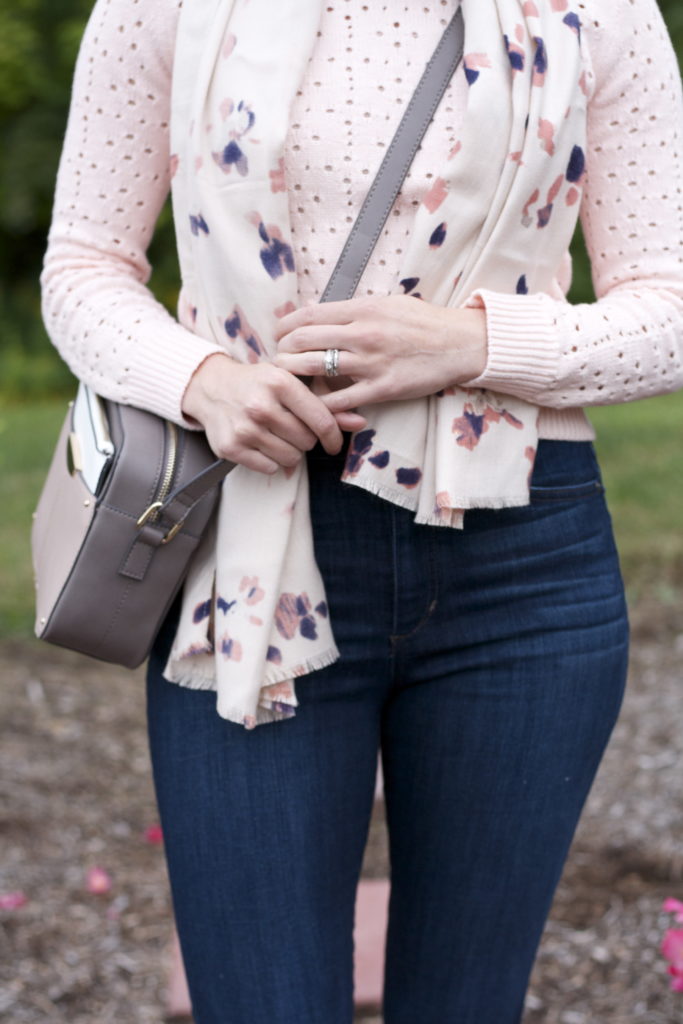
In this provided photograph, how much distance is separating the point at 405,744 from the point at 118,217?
2.61ft

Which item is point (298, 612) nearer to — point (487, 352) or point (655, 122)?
point (487, 352)

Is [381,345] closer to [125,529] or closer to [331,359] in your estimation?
[331,359]

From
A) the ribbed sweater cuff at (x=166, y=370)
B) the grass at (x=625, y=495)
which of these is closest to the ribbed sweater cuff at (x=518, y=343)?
the ribbed sweater cuff at (x=166, y=370)

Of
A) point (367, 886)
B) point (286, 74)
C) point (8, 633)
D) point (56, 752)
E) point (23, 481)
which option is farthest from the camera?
point (23, 481)

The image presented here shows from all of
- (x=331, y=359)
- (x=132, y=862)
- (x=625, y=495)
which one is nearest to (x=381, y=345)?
(x=331, y=359)

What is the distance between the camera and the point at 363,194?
1.42 m

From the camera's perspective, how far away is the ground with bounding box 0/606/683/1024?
2904 millimetres

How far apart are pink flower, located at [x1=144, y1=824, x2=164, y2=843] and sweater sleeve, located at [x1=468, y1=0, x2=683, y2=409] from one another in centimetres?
219

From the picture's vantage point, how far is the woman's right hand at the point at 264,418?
4.57 feet

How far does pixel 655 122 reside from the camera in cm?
151

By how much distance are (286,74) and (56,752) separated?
3.02 meters

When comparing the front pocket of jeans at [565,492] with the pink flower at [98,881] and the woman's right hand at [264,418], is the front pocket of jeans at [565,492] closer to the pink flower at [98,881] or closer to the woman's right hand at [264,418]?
the woman's right hand at [264,418]

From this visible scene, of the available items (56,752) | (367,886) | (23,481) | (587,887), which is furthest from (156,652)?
(23,481)

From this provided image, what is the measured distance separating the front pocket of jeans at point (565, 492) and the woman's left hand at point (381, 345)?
206 millimetres
